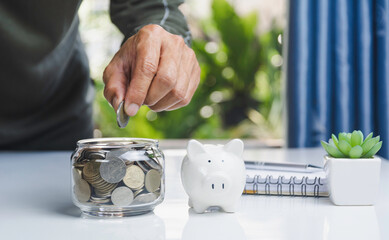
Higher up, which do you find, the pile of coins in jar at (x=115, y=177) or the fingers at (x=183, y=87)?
the fingers at (x=183, y=87)

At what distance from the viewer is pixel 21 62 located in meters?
1.29

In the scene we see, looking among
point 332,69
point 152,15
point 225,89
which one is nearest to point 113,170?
point 152,15

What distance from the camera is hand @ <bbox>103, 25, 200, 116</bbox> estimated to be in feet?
2.66

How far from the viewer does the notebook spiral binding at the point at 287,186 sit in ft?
2.68

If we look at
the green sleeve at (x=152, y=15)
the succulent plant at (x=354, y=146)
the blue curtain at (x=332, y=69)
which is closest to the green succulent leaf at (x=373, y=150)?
the succulent plant at (x=354, y=146)

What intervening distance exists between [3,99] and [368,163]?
1.04 metres

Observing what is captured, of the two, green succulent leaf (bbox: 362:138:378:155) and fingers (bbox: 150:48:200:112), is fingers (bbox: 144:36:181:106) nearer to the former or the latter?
fingers (bbox: 150:48:200:112)

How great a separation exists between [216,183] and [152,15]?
2.13 ft

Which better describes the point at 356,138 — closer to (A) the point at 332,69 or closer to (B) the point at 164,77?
(B) the point at 164,77

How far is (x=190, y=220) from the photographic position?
68 cm

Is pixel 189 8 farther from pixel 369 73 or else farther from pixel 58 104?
pixel 58 104

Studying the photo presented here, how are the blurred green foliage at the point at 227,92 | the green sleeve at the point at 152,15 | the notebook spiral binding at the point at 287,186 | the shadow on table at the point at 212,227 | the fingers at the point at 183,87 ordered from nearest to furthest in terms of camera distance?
the shadow on table at the point at 212,227
the notebook spiral binding at the point at 287,186
the fingers at the point at 183,87
the green sleeve at the point at 152,15
the blurred green foliage at the point at 227,92

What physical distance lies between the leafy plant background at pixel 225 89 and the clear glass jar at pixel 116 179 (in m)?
3.63

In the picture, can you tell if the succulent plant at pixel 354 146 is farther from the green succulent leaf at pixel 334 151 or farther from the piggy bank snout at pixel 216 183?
the piggy bank snout at pixel 216 183
